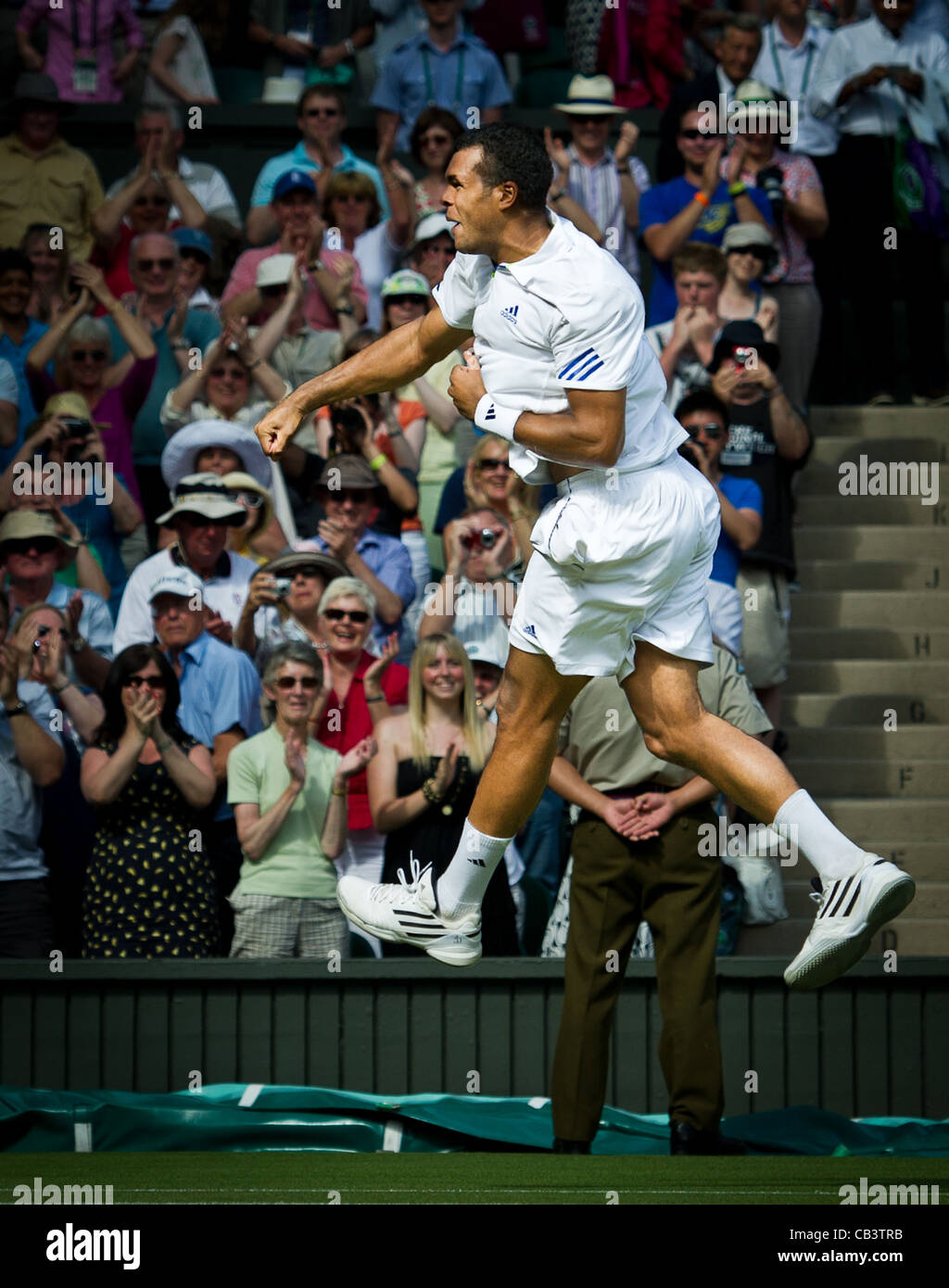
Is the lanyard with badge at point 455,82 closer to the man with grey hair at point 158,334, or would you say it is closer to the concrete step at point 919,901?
the man with grey hair at point 158,334

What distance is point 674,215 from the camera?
1133cm

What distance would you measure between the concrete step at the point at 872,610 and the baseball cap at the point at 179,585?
3466mm

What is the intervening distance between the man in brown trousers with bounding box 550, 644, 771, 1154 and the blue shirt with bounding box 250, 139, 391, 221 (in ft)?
19.0

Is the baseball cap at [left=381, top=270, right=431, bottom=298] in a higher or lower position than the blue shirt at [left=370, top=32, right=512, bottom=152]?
A: lower

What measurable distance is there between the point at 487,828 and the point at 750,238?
222 inches

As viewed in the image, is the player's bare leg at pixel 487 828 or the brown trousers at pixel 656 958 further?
the brown trousers at pixel 656 958

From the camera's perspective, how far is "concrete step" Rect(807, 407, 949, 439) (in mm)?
11750

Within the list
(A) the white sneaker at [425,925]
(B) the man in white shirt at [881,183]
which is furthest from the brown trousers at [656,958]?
(B) the man in white shirt at [881,183]

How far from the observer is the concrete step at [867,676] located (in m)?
10.3

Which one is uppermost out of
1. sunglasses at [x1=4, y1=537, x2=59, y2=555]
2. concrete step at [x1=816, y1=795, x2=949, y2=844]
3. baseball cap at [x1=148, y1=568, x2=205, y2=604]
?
sunglasses at [x1=4, y1=537, x2=59, y2=555]

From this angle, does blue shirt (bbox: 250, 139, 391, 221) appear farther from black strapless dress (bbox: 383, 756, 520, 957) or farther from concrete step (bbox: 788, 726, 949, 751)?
black strapless dress (bbox: 383, 756, 520, 957)

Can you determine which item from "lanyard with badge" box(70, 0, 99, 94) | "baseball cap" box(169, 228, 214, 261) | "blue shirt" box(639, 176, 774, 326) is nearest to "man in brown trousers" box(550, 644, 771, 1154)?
"blue shirt" box(639, 176, 774, 326)

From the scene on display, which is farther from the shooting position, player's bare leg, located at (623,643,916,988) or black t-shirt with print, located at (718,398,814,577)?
black t-shirt with print, located at (718,398,814,577)
